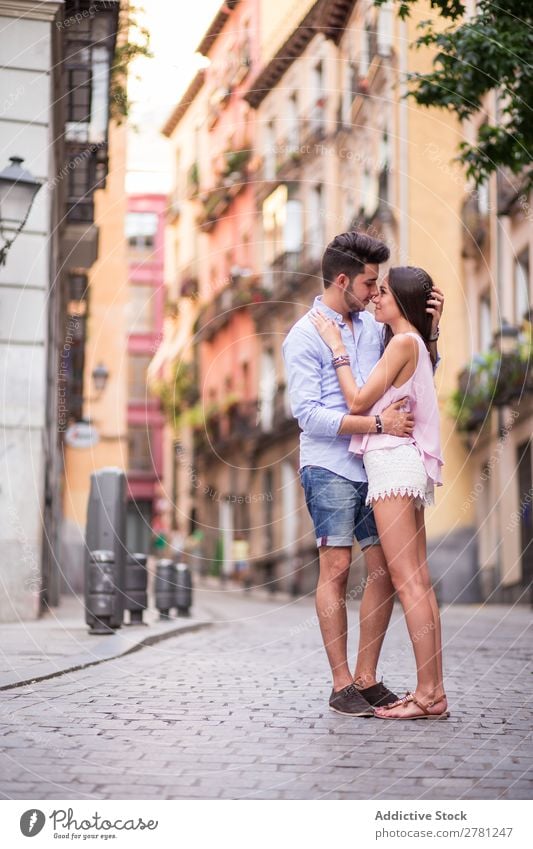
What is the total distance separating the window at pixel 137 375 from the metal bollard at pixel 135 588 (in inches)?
1791

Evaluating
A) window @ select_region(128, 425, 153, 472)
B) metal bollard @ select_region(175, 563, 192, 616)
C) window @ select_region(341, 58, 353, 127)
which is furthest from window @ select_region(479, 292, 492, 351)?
window @ select_region(128, 425, 153, 472)

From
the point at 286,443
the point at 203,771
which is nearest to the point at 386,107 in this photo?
the point at 286,443

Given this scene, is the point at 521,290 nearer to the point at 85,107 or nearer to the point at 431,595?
the point at 85,107

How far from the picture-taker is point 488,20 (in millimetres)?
10219

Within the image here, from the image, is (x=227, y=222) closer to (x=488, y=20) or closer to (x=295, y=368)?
(x=488, y=20)

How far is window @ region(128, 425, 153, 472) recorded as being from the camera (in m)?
61.6

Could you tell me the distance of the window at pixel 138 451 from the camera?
6162 centimetres

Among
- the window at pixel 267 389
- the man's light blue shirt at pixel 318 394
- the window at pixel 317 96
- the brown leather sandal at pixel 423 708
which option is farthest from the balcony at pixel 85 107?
the window at pixel 267 389

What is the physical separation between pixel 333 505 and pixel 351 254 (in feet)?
3.26

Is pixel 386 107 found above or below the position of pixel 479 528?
above

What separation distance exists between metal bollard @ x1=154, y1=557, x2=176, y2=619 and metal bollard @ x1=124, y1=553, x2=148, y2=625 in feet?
5.09

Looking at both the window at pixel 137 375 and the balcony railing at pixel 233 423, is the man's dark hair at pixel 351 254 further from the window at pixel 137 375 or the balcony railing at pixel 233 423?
the window at pixel 137 375

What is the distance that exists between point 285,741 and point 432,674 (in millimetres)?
735

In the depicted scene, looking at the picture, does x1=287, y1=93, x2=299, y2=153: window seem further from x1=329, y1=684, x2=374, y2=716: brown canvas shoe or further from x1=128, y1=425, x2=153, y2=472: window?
x1=128, y1=425, x2=153, y2=472: window
